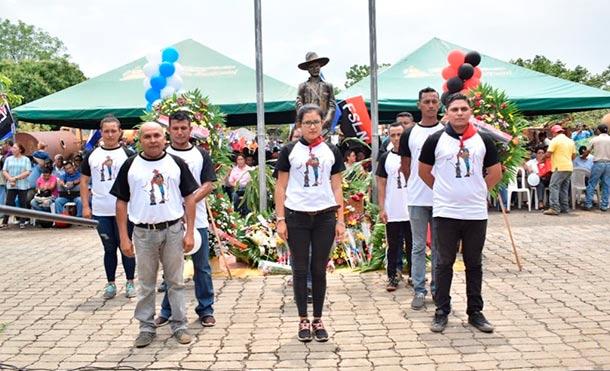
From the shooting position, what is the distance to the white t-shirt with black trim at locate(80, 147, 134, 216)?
21.4ft

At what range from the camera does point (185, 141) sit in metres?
5.79

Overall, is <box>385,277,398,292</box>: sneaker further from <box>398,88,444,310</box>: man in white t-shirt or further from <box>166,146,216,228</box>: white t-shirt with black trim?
<box>166,146,216,228</box>: white t-shirt with black trim

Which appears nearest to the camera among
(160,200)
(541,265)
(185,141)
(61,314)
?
(160,200)

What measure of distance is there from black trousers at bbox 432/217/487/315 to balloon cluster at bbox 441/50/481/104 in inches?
125

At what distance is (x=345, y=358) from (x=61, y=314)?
3.05 m

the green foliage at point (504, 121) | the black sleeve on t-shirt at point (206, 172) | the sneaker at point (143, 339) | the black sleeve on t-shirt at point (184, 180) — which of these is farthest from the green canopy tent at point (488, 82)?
the sneaker at point (143, 339)

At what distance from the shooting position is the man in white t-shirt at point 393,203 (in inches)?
261

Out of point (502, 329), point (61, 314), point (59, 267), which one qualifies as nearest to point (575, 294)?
point (502, 329)

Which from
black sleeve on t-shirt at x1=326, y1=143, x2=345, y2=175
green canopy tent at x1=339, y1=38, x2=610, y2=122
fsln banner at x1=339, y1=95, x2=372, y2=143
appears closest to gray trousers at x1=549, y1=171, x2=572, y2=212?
green canopy tent at x1=339, y1=38, x2=610, y2=122

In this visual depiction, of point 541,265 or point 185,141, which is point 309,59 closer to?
point 185,141

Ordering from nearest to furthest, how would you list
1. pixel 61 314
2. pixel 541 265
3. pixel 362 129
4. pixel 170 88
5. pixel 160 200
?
pixel 160 200 → pixel 61 314 → pixel 541 265 → pixel 170 88 → pixel 362 129

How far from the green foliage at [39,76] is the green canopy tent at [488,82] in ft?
115

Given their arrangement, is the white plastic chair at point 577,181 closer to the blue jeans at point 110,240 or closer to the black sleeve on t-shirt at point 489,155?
the black sleeve on t-shirt at point 489,155

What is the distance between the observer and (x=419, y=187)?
5.91 meters
